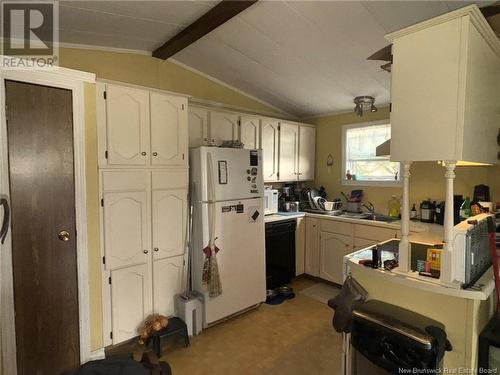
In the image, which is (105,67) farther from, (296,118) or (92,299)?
(296,118)

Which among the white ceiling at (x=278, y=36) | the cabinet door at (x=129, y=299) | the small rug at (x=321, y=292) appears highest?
the white ceiling at (x=278, y=36)

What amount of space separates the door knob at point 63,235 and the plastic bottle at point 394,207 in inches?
131

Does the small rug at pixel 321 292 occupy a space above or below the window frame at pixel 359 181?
below

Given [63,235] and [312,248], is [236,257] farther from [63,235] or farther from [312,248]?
[63,235]

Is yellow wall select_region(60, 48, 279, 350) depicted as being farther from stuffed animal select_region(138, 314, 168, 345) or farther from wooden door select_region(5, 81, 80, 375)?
stuffed animal select_region(138, 314, 168, 345)

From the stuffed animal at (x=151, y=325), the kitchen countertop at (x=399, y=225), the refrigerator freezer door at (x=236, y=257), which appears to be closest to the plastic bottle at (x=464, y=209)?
the kitchen countertop at (x=399, y=225)

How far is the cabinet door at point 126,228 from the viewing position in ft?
7.61

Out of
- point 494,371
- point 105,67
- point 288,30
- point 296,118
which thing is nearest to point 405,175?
point 494,371

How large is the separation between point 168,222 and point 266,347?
135 cm

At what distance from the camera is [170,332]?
94.8 inches

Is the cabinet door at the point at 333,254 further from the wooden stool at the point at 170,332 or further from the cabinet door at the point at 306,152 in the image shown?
the wooden stool at the point at 170,332

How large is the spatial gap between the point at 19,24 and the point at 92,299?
6.53 ft

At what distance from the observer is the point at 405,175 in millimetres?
1598

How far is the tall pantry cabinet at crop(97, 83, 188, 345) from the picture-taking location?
231cm
